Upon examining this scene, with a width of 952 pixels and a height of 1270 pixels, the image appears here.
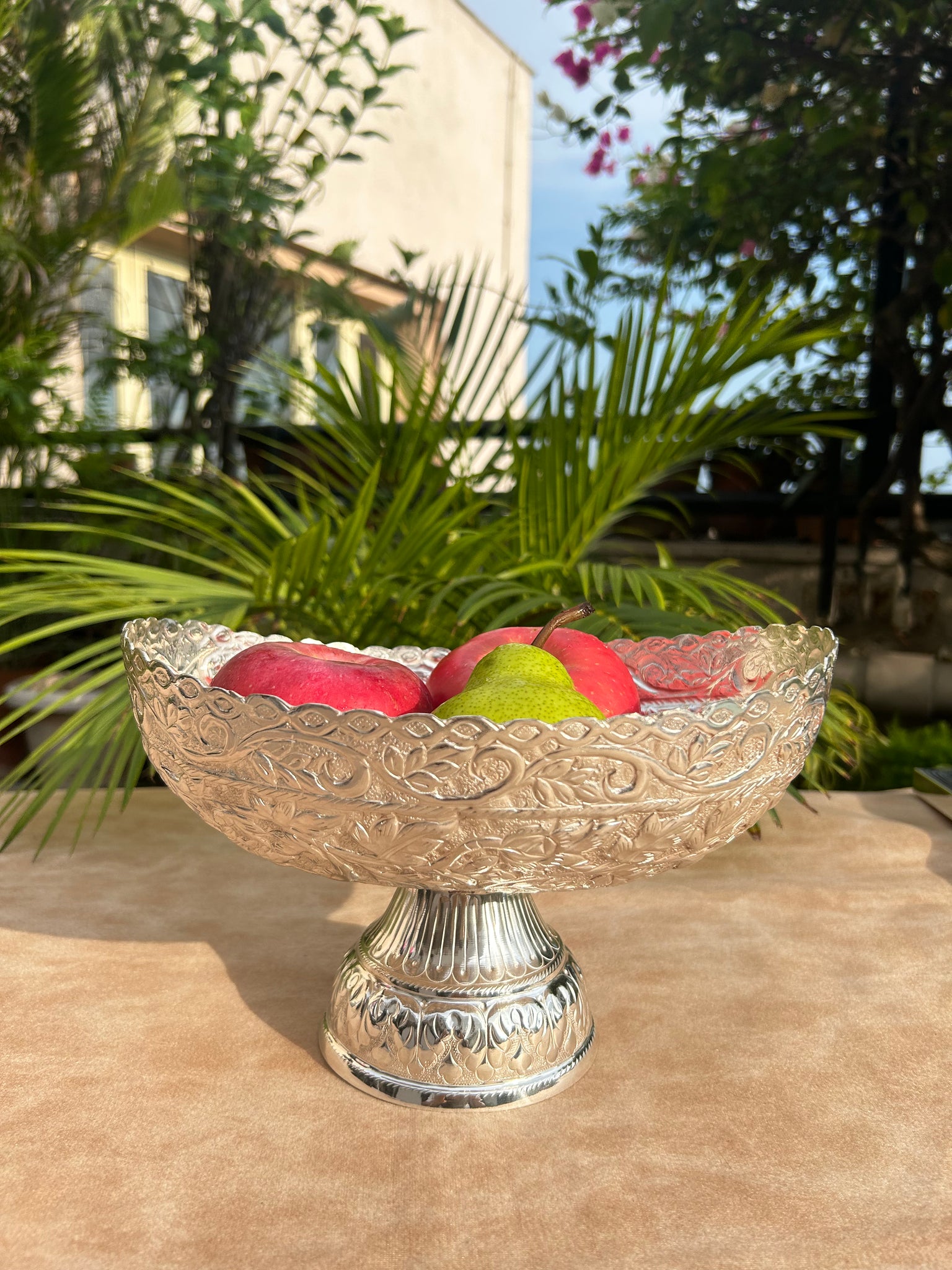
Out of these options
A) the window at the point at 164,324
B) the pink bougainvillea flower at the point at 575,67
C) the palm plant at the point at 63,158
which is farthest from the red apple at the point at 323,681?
the window at the point at 164,324

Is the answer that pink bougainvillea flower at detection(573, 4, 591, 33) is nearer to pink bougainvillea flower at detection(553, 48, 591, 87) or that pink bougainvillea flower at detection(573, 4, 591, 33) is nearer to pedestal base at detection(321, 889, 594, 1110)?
pink bougainvillea flower at detection(553, 48, 591, 87)

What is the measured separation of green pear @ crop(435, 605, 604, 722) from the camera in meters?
0.47

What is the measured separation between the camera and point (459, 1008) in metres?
0.53

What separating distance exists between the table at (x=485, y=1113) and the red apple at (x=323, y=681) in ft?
0.64

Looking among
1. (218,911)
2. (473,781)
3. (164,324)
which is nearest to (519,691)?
(473,781)

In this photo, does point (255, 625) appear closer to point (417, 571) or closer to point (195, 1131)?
point (417, 571)

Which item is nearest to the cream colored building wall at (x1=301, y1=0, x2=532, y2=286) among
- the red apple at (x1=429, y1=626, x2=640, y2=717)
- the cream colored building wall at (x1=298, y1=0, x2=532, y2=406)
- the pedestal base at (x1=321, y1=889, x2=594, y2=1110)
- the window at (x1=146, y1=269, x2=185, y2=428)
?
the cream colored building wall at (x1=298, y1=0, x2=532, y2=406)

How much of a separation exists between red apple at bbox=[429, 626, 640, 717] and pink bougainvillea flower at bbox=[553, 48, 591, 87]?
7.47 feet

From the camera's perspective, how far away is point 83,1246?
0.39m

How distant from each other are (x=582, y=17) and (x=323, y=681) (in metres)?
2.47

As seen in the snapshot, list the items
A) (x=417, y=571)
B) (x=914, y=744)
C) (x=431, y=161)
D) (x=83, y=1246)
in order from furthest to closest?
(x=431, y=161) < (x=914, y=744) < (x=417, y=571) < (x=83, y=1246)

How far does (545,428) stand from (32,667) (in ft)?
4.53

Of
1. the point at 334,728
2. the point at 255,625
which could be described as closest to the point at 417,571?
the point at 255,625

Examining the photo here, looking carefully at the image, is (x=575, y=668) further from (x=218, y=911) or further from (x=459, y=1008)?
(x=218, y=911)
